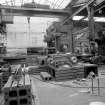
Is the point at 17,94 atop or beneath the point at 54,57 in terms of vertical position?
beneath

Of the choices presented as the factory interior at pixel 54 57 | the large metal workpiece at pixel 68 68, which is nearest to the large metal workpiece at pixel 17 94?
the factory interior at pixel 54 57

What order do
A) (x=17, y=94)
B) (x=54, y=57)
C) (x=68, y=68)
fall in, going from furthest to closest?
(x=54, y=57), (x=68, y=68), (x=17, y=94)

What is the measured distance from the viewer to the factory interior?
295 cm

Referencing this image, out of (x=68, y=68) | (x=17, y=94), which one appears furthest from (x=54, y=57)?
(x=17, y=94)

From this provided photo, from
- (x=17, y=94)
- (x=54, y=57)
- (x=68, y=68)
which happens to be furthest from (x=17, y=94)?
(x=54, y=57)

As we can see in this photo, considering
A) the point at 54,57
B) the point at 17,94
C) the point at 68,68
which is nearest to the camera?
the point at 17,94

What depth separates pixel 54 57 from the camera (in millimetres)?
5059

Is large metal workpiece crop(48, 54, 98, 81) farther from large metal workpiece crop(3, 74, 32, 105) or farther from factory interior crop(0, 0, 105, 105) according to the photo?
large metal workpiece crop(3, 74, 32, 105)

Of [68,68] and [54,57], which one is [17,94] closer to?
A: [68,68]

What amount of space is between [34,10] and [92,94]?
645 centimetres

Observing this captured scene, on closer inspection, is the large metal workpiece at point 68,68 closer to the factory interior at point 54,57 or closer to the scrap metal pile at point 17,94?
the factory interior at point 54,57

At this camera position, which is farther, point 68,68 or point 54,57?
point 54,57

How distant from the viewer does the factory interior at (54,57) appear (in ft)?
9.68

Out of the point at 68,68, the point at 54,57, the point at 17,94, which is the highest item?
the point at 54,57
